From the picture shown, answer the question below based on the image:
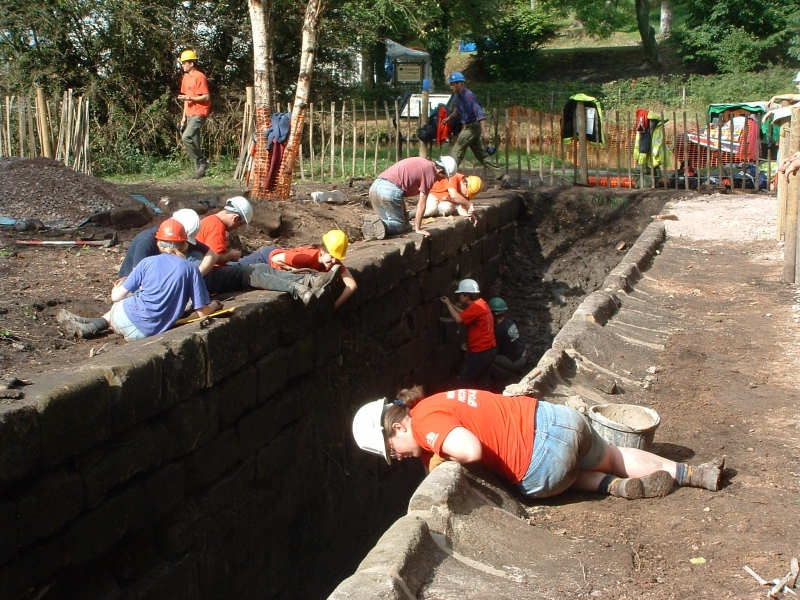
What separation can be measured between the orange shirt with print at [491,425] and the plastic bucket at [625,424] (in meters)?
0.66

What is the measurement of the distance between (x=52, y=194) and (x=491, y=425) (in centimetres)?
799

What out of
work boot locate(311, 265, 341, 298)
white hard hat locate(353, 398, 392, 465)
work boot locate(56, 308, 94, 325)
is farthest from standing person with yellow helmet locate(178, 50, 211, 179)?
white hard hat locate(353, 398, 392, 465)

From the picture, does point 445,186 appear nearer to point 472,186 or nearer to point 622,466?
point 472,186

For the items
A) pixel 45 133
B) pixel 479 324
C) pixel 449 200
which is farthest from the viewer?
pixel 45 133

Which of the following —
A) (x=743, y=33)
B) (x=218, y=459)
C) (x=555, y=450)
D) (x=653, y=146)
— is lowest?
(x=218, y=459)

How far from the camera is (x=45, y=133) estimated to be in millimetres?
14430

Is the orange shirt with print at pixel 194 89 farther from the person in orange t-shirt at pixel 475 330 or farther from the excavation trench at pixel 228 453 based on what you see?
the person in orange t-shirt at pixel 475 330

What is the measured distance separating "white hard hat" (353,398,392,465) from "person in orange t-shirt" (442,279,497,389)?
6.02m

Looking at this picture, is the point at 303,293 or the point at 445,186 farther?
the point at 445,186

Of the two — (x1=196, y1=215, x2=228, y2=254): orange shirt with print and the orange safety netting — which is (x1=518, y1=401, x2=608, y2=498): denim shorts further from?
the orange safety netting

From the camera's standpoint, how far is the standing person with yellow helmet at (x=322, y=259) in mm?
7457

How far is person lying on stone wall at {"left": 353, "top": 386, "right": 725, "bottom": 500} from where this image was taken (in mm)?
4629

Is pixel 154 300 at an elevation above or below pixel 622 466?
above

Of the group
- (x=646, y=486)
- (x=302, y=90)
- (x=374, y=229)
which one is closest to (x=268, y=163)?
(x=302, y=90)
